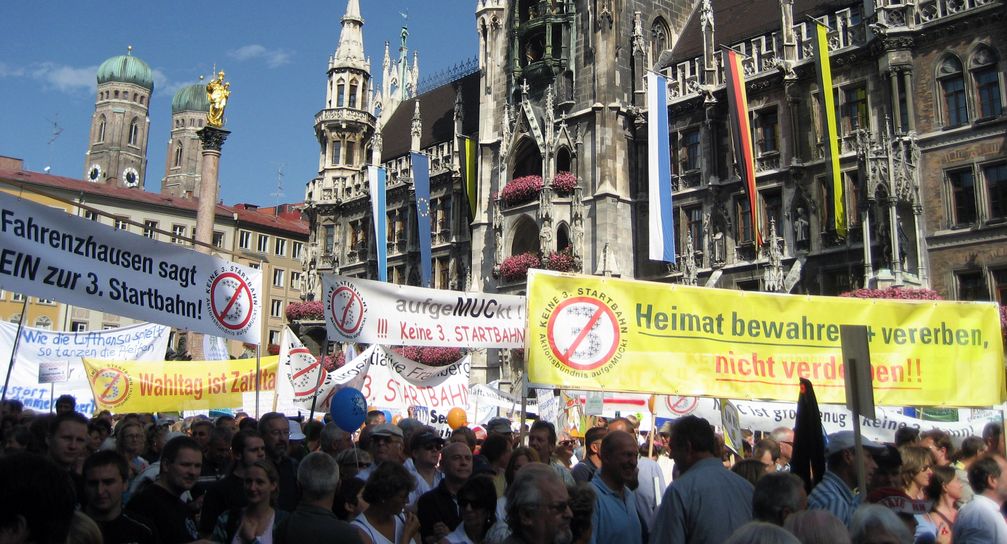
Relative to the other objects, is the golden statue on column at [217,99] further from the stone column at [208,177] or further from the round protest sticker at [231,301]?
the round protest sticker at [231,301]

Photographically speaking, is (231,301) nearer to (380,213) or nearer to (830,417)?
(830,417)

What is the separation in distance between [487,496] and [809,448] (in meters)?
2.58

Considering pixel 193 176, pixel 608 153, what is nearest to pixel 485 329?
pixel 608 153

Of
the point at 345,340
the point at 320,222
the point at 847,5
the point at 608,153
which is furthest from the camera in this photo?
the point at 320,222

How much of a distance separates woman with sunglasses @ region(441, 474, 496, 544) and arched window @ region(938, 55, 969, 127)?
23.3 m

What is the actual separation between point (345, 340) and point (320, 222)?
121 ft

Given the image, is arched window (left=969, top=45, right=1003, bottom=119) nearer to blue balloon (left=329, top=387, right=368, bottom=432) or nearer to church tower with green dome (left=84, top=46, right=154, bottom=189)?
blue balloon (left=329, top=387, right=368, bottom=432)

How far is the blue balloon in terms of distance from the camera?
9.84m

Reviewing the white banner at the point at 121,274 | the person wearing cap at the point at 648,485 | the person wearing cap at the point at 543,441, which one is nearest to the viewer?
the person wearing cap at the point at 648,485

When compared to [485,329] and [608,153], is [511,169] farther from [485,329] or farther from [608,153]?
[485,329]

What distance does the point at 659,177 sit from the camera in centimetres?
2783

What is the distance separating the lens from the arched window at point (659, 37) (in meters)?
33.8

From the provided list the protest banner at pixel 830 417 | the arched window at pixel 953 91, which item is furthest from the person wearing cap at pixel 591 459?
the arched window at pixel 953 91

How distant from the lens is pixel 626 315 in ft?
29.5
